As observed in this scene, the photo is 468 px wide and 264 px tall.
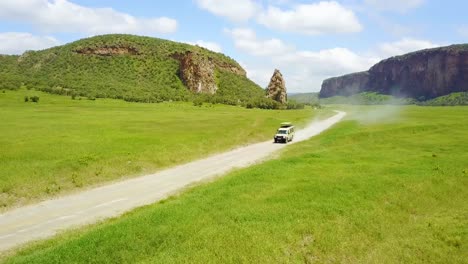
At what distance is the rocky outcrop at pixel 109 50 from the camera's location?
174 m

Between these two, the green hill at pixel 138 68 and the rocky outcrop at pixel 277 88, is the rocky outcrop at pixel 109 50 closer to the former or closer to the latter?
the green hill at pixel 138 68

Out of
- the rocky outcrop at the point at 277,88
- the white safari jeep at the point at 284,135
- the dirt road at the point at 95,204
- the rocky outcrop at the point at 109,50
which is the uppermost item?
the rocky outcrop at the point at 109,50

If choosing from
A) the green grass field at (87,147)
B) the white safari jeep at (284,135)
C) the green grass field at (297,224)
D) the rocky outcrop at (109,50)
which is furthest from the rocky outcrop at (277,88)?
the green grass field at (297,224)

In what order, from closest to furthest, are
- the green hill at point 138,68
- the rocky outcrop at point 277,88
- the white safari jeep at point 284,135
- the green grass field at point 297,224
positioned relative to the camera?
the green grass field at point 297,224 → the white safari jeep at point 284,135 → the green hill at point 138,68 → the rocky outcrop at point 277,88

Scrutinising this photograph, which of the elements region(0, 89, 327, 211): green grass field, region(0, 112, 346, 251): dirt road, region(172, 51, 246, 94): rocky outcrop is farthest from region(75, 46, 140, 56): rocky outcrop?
region(0, 112, 346, 251): dirt road

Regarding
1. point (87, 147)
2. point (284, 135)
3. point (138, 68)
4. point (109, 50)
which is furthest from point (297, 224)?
point (109, 50)

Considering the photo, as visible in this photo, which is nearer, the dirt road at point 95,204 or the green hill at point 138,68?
the dirt road at point 95,204

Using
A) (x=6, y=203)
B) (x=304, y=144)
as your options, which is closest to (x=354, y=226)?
(x=6, y=203)

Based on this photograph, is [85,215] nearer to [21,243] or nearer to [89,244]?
[21,243]

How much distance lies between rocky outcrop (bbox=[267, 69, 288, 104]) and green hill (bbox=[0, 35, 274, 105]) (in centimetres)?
675

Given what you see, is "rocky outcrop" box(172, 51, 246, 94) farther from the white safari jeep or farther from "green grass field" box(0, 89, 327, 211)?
the white safari jeep

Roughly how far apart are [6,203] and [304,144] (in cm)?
3615

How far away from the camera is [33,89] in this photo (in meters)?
112

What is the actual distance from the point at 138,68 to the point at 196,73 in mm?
24630
